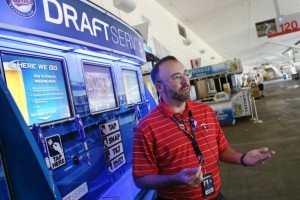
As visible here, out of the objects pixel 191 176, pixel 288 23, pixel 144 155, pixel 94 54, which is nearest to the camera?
pixel 191 176

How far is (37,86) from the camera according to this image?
185 cm

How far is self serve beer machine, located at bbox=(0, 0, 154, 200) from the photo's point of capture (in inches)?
52.4

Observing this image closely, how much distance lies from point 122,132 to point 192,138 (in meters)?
1.26

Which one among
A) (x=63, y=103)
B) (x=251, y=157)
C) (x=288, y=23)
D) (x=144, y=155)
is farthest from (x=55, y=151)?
(x=288, y=23)

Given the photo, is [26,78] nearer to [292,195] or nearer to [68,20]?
[68,20]

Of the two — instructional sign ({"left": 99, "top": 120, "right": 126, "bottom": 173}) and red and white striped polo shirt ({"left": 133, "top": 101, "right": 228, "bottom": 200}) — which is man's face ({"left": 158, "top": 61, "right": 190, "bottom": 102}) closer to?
red and white striped polo shirt ({"left": 133, "top": 101, "right": 228, "bottom": 200})

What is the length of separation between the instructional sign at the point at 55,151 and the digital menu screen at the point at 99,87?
1.89 ft

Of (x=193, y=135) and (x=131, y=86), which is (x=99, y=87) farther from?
(x=193, y=135)

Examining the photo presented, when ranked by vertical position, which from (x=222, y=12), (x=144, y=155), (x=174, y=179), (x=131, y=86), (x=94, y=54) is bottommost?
(x=174, y=179)

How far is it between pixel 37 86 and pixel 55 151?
0.45 metres

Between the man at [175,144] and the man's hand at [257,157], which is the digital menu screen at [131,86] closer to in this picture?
the man at [175,144]

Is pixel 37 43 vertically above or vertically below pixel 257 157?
above

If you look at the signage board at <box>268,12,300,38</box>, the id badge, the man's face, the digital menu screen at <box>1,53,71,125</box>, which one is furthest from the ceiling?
the id badge

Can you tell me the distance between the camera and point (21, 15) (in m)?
1.55
